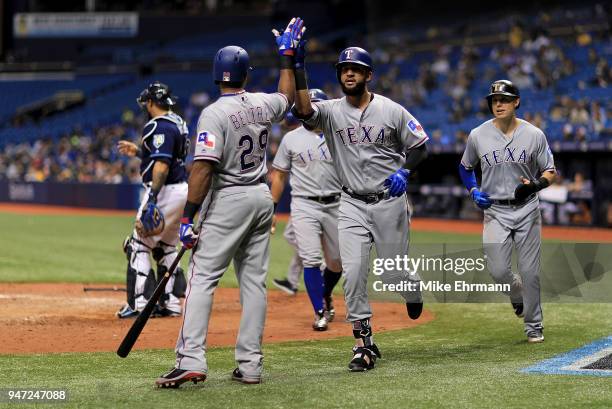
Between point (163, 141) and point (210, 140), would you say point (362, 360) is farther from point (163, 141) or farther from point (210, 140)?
point (163, 141)

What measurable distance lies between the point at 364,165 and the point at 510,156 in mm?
1623

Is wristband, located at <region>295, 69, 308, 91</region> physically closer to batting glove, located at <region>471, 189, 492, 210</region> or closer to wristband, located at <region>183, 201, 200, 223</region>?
wristband, located at <region>183, 201, 200, 223</region>

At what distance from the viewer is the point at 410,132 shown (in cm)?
688

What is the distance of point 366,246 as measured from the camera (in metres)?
6.83

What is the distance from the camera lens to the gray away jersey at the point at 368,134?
6844mm

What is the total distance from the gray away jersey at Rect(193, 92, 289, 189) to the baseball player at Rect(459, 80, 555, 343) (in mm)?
2398

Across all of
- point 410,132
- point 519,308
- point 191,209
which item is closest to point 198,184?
point 191,209

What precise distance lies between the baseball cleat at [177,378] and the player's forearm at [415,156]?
7.02ft

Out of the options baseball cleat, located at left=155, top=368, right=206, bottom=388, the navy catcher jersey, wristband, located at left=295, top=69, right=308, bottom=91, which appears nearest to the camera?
baseball cleat, located at left=155, top=368, right=206, bottom=388

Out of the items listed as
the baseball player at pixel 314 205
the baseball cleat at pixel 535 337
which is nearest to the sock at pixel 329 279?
the baseball player at pixel 314 205

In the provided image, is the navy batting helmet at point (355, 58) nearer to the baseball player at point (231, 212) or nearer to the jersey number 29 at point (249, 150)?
the baseball player at point (231, 212)

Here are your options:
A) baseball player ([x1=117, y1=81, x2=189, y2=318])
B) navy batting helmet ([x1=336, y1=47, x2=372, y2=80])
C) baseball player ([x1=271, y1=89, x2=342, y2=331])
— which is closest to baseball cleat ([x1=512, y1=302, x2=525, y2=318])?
baseball player ([x1=271, y1=89, x2=342, y2=331])

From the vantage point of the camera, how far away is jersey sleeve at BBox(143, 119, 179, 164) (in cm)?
893

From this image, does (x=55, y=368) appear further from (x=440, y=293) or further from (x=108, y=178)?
(x=108, y=178)
